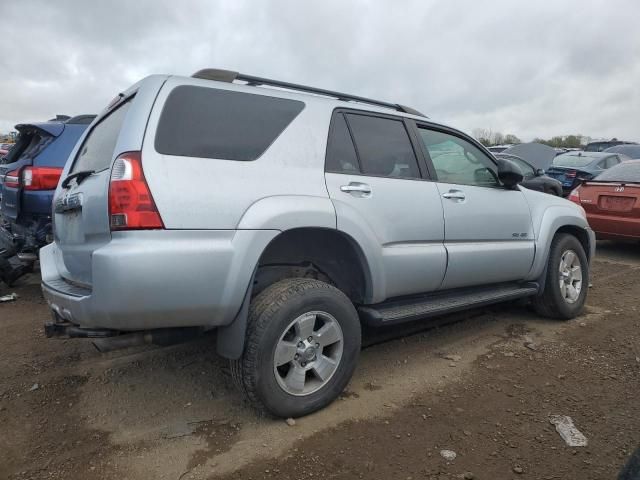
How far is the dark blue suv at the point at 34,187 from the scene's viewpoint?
4996mm

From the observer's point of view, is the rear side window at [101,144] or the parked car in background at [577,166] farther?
the parked car in background at [577,166]

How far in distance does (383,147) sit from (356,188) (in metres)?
0.54

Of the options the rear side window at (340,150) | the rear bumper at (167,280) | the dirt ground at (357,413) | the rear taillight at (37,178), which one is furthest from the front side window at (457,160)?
the rear taillight at (37,178)

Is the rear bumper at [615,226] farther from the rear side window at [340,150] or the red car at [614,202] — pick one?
the rear side window at [340,150]

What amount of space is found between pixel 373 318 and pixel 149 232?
1494mm

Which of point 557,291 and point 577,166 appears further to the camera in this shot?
point 577,166

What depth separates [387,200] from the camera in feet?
10.4

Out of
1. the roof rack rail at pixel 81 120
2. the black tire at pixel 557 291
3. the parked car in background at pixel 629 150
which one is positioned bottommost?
the black tire at pixel 557 291

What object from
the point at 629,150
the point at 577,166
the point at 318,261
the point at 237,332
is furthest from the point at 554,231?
the point at 629,150

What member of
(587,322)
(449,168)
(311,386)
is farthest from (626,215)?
(311,386)

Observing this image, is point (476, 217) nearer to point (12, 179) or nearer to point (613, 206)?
point (12, 179)

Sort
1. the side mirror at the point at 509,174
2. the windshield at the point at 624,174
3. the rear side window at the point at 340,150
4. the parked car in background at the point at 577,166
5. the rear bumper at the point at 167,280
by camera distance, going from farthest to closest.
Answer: the parked car in background at the point at 577,166
the windshield at the point at 624,174
the side mirror at the point at 509,174
the rear side window at the point at 340,150
the rear bumper at the point at 167,280

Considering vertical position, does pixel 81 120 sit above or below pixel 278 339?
above

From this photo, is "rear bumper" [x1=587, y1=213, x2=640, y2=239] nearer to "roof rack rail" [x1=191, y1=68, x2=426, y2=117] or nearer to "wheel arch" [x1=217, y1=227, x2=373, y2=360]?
"roof rack rail" [x1=191, y1=68, x2=426, y2=117]
